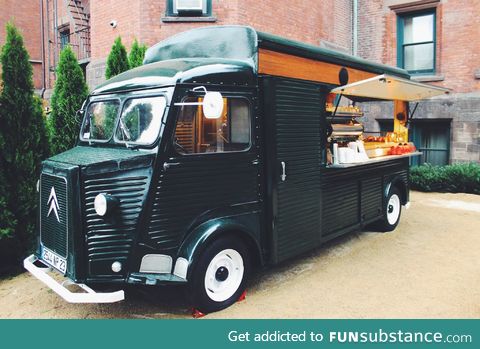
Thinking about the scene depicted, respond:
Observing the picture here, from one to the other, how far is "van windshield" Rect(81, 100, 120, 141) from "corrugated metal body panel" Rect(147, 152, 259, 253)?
1050mm

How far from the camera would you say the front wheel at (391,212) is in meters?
7.80

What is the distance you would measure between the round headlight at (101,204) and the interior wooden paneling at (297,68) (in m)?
2.19

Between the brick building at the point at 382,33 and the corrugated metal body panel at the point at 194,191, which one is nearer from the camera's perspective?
the corrugated metal body panel at the point at 194,191

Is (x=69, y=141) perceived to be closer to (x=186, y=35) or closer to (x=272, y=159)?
(x=186, y=35)

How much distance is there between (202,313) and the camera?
14.9 ft

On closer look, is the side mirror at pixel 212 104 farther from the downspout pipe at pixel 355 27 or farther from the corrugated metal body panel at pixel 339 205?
the downspout pipe at pixel 355 27

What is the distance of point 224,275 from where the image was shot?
478 cm

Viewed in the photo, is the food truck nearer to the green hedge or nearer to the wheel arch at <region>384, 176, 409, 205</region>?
the wheel arch at <region>384, 176, 409, 205</region>

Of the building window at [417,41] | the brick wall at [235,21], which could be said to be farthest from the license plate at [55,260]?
the building window at [417,41]

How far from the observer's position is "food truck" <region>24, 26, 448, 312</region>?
4160 millimetres

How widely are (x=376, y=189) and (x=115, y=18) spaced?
8.63 meters

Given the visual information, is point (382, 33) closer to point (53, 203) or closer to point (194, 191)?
point (194, 191)

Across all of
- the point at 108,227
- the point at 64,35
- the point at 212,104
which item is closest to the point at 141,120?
the point at 212,104

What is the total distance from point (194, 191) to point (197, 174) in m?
0.17
